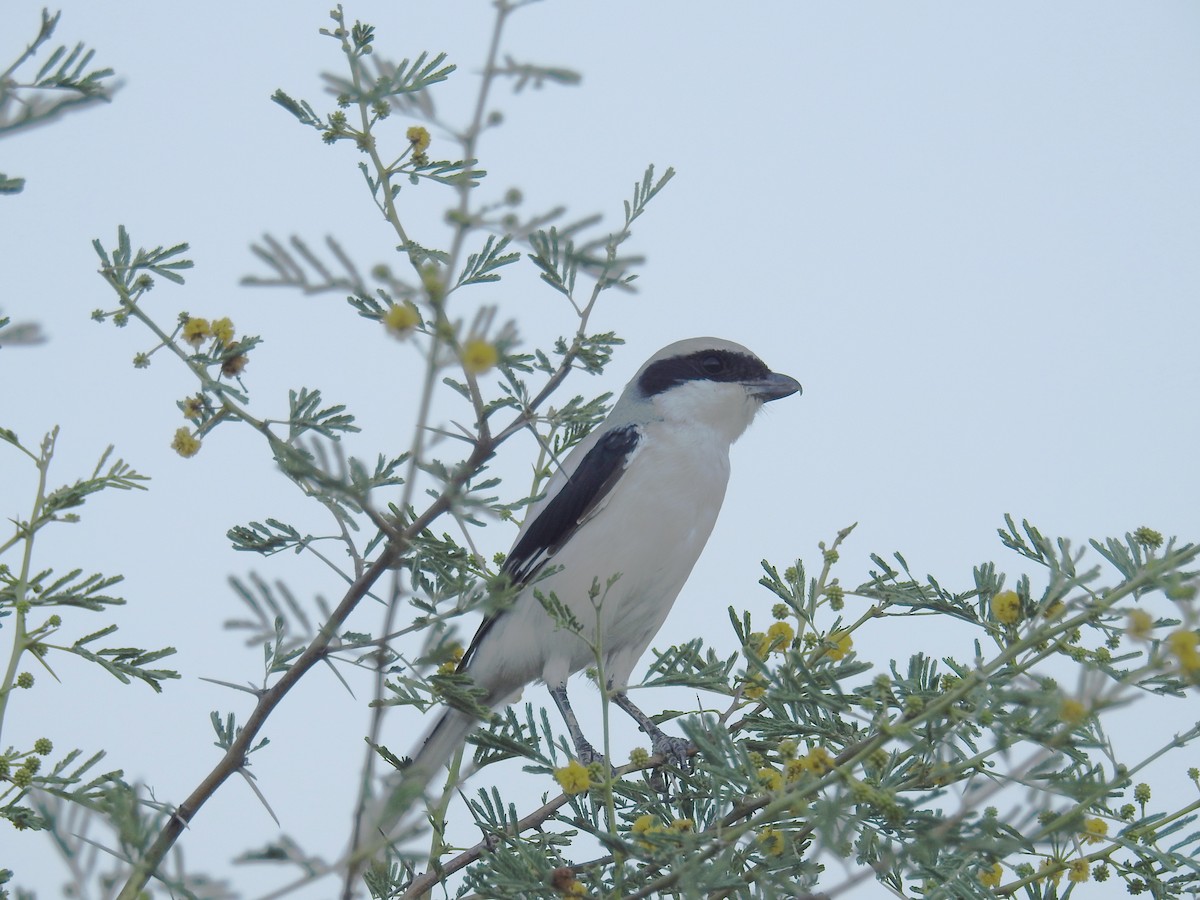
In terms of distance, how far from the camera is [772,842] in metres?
1.68

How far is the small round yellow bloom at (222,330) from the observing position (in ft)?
6.11

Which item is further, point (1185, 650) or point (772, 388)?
point (772, 388)

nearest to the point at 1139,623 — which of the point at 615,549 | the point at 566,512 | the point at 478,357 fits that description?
the point at 478,357

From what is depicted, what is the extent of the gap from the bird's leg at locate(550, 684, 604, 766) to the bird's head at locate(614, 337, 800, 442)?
1019 millimetres

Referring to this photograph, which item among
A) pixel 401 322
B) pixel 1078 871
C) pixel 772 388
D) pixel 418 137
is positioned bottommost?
pixel 1078 871

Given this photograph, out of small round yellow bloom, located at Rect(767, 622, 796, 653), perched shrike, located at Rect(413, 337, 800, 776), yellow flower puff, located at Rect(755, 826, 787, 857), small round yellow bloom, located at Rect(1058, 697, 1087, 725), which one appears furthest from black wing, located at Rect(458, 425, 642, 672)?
small round yellow bloom, located at Rect(1058, 697, 1087, 725)

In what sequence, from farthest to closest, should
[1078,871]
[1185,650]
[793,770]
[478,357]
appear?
[1078,871]
[793,770]
[478,357]
[1185,650]

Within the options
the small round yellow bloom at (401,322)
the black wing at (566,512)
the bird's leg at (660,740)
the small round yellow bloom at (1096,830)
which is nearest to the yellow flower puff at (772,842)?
the small round yellow bloom at (1096,830)

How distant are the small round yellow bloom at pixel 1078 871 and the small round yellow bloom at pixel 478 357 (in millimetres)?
1283

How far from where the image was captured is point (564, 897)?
164cm

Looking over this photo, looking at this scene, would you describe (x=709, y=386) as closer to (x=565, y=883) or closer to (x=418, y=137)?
(x=418, y=137)

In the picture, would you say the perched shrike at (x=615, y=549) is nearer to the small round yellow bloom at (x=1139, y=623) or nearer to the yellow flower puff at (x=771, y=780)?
the yellow flower puff at (x=771, y=780)

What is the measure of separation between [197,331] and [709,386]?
277 cm

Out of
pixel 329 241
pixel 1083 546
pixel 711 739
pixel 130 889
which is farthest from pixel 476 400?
pixel 1083 546
